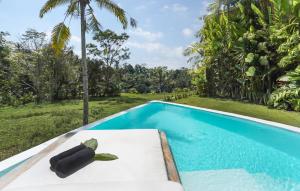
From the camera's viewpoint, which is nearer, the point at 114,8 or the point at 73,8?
the point at 73,8

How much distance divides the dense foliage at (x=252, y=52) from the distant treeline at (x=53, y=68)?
661 centimetres

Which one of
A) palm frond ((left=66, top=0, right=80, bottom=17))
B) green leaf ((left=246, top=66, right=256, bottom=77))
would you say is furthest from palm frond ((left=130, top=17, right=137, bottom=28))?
green leaf ((left=246, top=66, right=256, bottom=77))

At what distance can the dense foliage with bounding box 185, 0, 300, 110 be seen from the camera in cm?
1383

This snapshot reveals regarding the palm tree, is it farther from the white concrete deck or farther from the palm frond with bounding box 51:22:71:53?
the white concrete deck

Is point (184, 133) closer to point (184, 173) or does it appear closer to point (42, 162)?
point (184, 173)

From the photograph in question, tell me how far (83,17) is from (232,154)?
7.80m

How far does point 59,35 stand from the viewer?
34.5 feet

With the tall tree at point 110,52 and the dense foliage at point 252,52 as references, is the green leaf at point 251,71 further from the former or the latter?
the tall tree at point 110,52

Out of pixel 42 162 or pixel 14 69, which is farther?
pixel 14 69

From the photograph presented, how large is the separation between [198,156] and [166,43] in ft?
59.0

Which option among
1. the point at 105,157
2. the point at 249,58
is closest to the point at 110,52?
the point at 249,58

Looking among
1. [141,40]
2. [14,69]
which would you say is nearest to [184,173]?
[141,40]

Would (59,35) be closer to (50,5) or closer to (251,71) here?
(50,5)

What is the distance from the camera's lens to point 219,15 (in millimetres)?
20938
